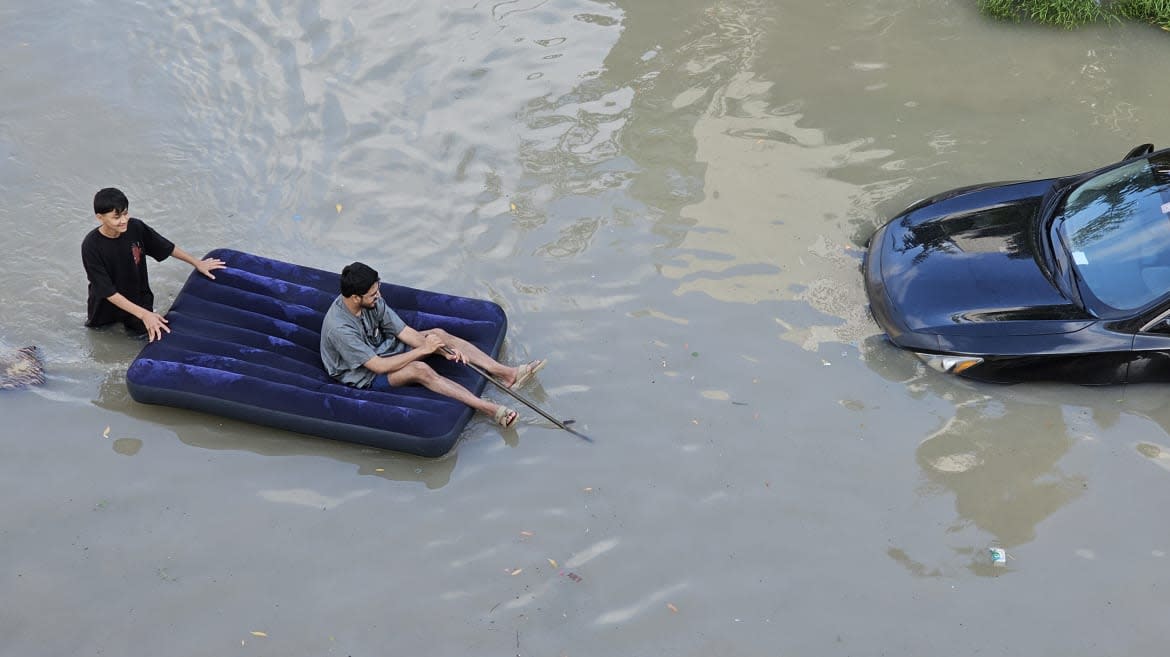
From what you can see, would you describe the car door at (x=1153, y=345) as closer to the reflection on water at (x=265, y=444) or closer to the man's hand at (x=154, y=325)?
Answer: the reflection on water at (x=265, y=444)

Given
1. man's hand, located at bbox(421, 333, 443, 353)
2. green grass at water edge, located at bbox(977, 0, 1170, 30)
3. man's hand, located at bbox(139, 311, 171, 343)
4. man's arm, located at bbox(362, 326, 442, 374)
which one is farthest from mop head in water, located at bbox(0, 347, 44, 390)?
green grass at water edge, located at bbox(977, 0, 1170, 30)

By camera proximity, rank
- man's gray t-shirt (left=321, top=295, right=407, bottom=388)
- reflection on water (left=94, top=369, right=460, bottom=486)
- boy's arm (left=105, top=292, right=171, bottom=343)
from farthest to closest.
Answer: boy's arm (left=105, top=292, right=171, bottom=343)
man's gray t-shirt (left=321, top=295, right=407, bottom=388)
reflection on water (left=94, top=369, right=460, bottom=486)

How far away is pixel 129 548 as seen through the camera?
20.0 feet

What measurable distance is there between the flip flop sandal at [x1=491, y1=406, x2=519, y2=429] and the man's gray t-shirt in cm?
91

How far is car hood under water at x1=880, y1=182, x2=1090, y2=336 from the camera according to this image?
706 centimetres

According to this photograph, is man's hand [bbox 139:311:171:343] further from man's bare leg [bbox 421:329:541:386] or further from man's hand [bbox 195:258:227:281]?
man's bare leg [bbox 421:329:541:386]

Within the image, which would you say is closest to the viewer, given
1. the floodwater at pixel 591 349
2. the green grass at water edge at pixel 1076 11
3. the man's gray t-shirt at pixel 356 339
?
the floodwater at pixel 591 349

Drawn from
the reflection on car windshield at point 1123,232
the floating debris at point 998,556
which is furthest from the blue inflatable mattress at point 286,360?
the reflection on car windshield at point 1123,232

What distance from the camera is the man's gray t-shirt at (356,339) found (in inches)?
267

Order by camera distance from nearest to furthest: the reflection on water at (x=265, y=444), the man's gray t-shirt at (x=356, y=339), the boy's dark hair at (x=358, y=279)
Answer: the boy's dark hair at (x=358, y=279) < the reflection on water at (x=265, y=444) < the man's gray t-shirt at (x=356, y=339)

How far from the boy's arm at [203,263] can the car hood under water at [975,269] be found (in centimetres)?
512

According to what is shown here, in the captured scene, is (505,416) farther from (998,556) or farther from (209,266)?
(998,556)

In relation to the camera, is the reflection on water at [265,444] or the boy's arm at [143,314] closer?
the reflection on water at [265,444]

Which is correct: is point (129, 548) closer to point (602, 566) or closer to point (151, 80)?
point (602, 566)
